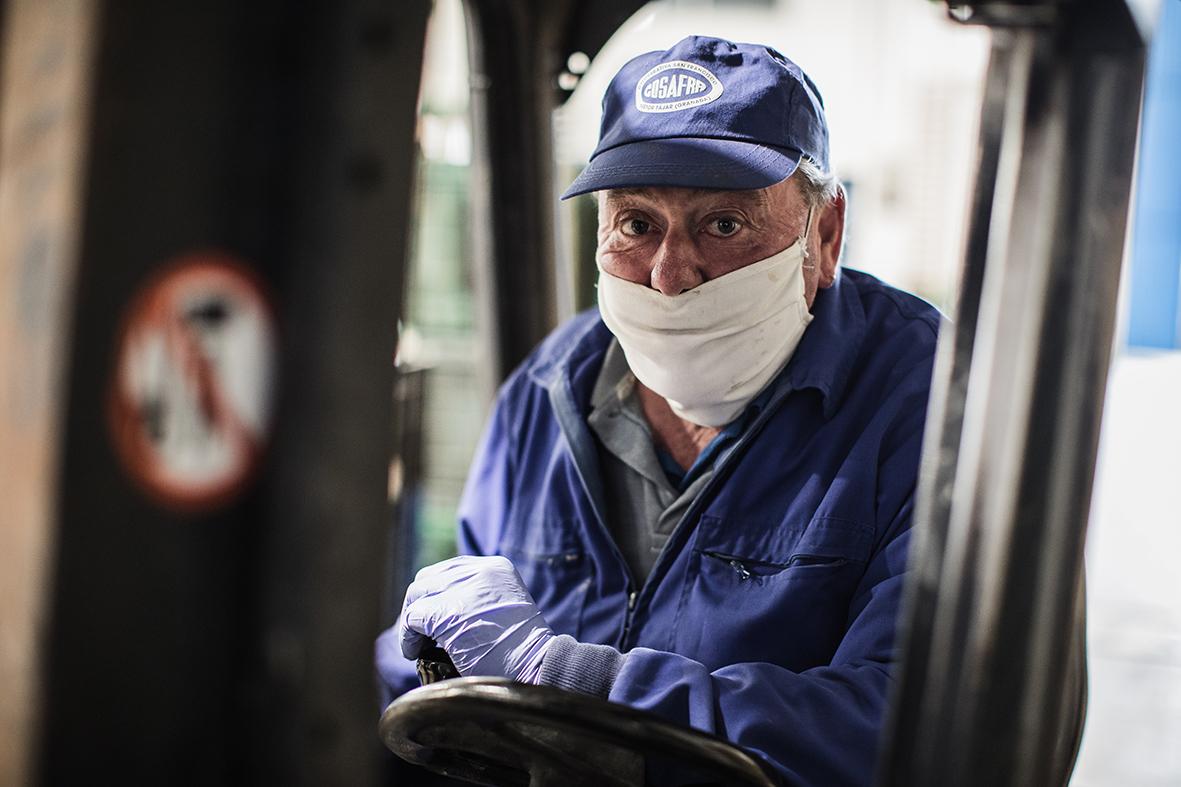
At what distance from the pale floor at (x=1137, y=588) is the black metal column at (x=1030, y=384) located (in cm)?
132

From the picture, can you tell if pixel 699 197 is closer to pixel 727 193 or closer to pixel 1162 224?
pixel 727 193

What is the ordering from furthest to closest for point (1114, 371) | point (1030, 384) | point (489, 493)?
point (1114, 371)
point (489, 493)
point (1030, 384)

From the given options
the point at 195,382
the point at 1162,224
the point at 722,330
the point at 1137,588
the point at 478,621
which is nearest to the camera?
the point at 195,382

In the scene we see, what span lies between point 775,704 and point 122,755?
3.38 feet

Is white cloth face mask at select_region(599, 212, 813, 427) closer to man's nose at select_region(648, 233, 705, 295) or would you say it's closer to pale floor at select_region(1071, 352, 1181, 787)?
man's nose at select_region(648, 233, 705, 295)

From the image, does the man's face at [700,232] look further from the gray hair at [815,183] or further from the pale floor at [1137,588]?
the pale floor at [1137,588]

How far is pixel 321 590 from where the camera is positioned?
0.92 metres

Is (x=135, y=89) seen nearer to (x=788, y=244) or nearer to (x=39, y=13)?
(x=39, y=13)

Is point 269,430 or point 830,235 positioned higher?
point 830,235

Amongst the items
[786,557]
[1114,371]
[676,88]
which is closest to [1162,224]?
[1114,371]

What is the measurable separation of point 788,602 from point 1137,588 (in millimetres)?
5162

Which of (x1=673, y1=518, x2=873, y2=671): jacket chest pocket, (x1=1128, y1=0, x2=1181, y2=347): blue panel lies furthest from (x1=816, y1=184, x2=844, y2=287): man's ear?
(x1=1128, y1=0, x2=1181, y2=347): blue panel

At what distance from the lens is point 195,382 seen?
0.88 meters

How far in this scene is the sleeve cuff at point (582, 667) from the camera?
178 centimetres
